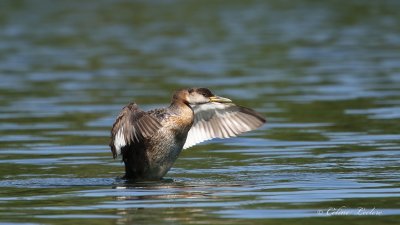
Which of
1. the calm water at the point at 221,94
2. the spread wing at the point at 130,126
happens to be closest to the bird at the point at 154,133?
the spread wing at the point at 130,126

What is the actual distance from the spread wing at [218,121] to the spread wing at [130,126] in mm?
1671

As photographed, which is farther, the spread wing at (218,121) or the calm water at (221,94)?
the spread wing at (218,121)

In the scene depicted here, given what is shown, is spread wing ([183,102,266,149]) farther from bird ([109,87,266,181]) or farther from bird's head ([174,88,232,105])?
bird's head ([174,88,232,105])

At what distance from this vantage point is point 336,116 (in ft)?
60.3

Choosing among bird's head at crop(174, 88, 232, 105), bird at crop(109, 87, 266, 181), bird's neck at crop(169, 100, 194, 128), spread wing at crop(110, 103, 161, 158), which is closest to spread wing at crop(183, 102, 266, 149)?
bird at crop(109, 87, 266, 181)

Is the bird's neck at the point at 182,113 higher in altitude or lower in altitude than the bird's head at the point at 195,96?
lower

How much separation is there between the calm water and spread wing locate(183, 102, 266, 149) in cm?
37

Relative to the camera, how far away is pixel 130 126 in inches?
477

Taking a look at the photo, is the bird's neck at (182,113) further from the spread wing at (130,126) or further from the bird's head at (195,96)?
the spread wing at (130,126)

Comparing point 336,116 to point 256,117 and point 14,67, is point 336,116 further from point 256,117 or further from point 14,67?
point 14,67

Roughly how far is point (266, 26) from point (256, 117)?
25.8 meters

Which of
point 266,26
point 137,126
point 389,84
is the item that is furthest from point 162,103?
point 266,26

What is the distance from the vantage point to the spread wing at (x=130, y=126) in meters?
12.1

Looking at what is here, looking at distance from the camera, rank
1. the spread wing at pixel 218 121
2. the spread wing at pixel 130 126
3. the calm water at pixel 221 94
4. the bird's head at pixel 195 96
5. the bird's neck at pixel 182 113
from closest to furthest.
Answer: the calm water at pixel 221 94 < the spread wing at pixel 130 126 < the bird's neck at pixel 182 113 < the bird's head at pixel 195 96 < the spread wing at pixel 218 121
